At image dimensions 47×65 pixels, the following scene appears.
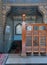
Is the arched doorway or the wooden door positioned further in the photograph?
the arched doorway

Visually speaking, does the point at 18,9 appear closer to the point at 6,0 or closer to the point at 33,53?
the point at 6,0

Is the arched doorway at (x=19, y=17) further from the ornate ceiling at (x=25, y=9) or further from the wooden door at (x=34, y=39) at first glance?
the wooden door at (x=34, y=39)

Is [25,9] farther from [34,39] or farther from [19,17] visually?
[34,39]

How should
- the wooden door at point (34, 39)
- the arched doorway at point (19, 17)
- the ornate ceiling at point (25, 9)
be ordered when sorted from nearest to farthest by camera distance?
the wooden door at point (34, 39), the ornate ceiling at point (25, 9), the arched doorway at point (19, 17)

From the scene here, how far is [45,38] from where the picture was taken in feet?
24.5

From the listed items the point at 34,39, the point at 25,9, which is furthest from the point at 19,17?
the point at 34,39

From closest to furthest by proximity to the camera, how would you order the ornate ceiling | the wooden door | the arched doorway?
the wooden door, the ornate ceiling, the arched doorway

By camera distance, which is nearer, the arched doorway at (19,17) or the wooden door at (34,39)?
the wooden door at (34,39)

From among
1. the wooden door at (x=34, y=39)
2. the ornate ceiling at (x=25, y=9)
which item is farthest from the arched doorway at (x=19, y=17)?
the wooden door at (x=34, y=39)

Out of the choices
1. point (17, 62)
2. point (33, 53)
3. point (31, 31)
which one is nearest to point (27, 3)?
point (31, 31)

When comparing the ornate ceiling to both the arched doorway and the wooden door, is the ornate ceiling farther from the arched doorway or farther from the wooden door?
the wooden door

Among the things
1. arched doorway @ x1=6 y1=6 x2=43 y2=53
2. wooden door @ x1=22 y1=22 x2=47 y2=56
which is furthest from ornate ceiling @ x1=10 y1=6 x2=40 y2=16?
wooden door @ x1=22 y1=22 x2=47 y2=56

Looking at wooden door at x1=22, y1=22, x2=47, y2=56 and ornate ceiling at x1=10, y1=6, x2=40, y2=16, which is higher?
ornate ceiling at x1=10, y1=6, x2=40, y2=16

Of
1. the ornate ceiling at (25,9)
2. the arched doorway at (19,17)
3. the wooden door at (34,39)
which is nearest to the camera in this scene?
the wooden door at (34,39)
